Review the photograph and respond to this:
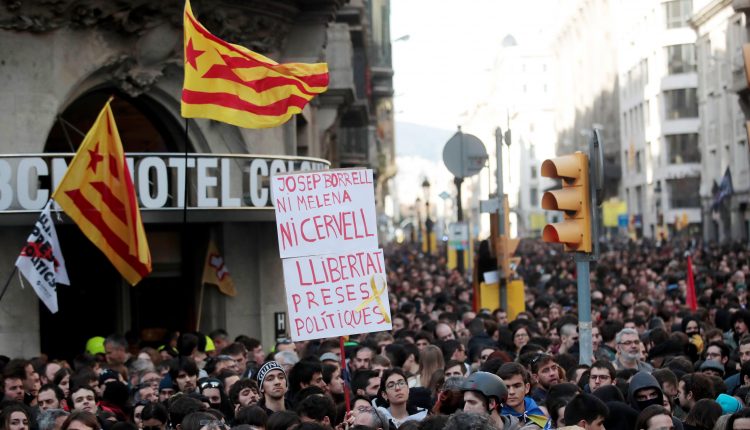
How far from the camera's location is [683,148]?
88.8 metres

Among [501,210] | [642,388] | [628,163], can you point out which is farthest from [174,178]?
[628,163]

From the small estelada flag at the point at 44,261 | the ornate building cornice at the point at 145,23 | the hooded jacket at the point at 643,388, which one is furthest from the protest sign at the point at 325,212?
the ornate building cornice at the point at 145,23

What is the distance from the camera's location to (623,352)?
14.4m

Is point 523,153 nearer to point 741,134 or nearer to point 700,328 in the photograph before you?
point 741,134

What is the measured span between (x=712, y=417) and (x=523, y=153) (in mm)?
145766

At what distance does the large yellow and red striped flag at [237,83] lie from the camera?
16.0 meters

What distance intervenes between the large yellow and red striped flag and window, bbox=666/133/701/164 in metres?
73.2

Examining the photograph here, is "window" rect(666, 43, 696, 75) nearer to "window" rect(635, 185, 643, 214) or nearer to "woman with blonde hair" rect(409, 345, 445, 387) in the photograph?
"window" rect(635, 185, 643, 214)

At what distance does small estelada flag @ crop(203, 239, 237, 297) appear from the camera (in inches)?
1027

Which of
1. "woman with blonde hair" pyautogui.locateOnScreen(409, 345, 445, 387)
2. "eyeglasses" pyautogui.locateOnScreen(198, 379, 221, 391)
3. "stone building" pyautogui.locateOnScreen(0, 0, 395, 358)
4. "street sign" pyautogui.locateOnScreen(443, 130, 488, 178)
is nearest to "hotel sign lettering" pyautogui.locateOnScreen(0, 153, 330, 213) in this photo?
"stone building" pyautogui.locateOnScreen(0, 0, 395, 358)

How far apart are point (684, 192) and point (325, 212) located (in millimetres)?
79118

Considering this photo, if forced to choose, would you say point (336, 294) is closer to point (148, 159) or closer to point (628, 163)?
point (148, 159)

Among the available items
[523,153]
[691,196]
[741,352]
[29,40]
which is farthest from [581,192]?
[523,153]

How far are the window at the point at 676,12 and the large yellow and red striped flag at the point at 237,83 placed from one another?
239 ft
